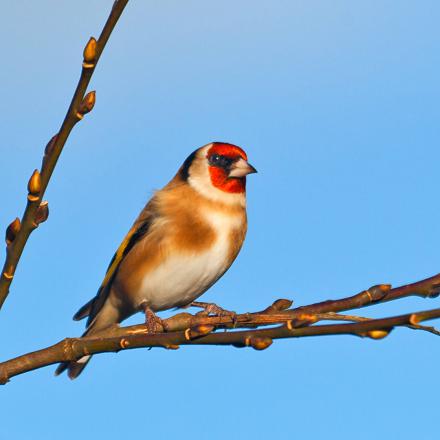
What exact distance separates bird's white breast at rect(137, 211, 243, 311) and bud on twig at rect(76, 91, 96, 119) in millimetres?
4043

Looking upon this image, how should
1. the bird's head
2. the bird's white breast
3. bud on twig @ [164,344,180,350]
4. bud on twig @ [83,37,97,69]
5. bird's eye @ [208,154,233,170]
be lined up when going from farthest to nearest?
bird's eye @ [208,154,233,170] < the bird's head < the bird's white breast < bud on twig @ [164,344,180,350] < bud on twig @ [83,37,97,69]

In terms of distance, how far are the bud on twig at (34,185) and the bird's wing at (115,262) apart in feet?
13.7

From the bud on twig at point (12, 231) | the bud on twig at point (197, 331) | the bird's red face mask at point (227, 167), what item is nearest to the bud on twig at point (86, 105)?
the bud on twig at point (12, 231)

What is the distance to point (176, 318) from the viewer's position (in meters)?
4.22

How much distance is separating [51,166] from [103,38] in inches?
19.6

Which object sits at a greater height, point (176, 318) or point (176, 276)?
point (176, 276)

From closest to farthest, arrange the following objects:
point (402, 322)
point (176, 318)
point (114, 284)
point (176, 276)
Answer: point (402, 322) → point (176, 318) → point (176, 276) → point (114, 284)

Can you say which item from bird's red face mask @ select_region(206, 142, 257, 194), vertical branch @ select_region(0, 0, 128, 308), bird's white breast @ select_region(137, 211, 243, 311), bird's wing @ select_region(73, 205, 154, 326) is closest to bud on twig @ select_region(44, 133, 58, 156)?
vertical branch @ select_region(0, 0, 128, 308)

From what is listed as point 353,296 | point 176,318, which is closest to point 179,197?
point 176,318

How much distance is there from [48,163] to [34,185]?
9cm

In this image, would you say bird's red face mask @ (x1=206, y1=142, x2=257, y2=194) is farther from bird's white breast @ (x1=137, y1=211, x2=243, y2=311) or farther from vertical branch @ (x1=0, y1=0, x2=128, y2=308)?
vertical branch @ (x1=0, y1=0, x2=128, y2=308)

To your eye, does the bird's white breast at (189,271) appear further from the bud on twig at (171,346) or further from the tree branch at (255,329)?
the bud on twig at (171,346)

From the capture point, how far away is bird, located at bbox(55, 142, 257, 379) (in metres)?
6.85

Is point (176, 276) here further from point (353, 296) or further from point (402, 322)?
point (402, 322)
